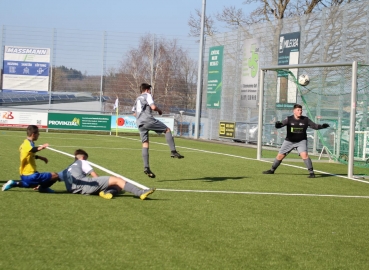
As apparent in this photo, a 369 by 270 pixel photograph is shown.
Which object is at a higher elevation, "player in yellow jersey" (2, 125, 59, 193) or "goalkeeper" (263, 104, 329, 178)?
"goalkeeper" (263, 104, 329, 178)

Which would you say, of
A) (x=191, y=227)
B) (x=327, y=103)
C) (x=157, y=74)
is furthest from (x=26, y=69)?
(x=191, y=227)

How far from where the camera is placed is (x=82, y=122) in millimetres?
36906

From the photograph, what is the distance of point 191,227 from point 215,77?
30075 millimetres

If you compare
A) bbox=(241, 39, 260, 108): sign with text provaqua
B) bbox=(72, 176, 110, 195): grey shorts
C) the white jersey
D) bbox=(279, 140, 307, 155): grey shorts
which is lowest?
bbox=(72, 176, 110, 195): grey shorts

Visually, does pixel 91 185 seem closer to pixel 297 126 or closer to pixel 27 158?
pixel 27 158

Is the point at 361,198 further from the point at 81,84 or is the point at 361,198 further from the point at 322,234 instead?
the point at 81,84

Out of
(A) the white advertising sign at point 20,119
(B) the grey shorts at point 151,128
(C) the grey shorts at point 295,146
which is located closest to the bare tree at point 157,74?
(A) the white advertising sign at point 20,119

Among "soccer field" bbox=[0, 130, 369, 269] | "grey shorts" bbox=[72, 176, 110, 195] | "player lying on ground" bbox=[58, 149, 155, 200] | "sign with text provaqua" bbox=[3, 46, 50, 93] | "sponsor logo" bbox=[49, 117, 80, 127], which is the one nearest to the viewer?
"soccer field" bbox=[0, 130, 369, 269]

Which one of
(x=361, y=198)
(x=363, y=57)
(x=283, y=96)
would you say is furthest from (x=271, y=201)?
(x=363, y=57)

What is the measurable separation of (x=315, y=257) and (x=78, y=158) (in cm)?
441

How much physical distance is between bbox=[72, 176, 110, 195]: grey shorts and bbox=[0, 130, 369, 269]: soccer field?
187mm

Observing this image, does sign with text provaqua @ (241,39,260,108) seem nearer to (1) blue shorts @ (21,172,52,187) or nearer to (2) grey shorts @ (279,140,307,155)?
(2) grey shorts @ (279,140,307,155)

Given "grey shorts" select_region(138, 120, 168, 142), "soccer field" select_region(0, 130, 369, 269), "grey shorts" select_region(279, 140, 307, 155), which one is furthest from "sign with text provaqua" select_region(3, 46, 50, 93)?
"grey shorts" select_region(138, 120, 168, 142)

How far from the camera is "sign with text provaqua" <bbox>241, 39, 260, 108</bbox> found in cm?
3219
